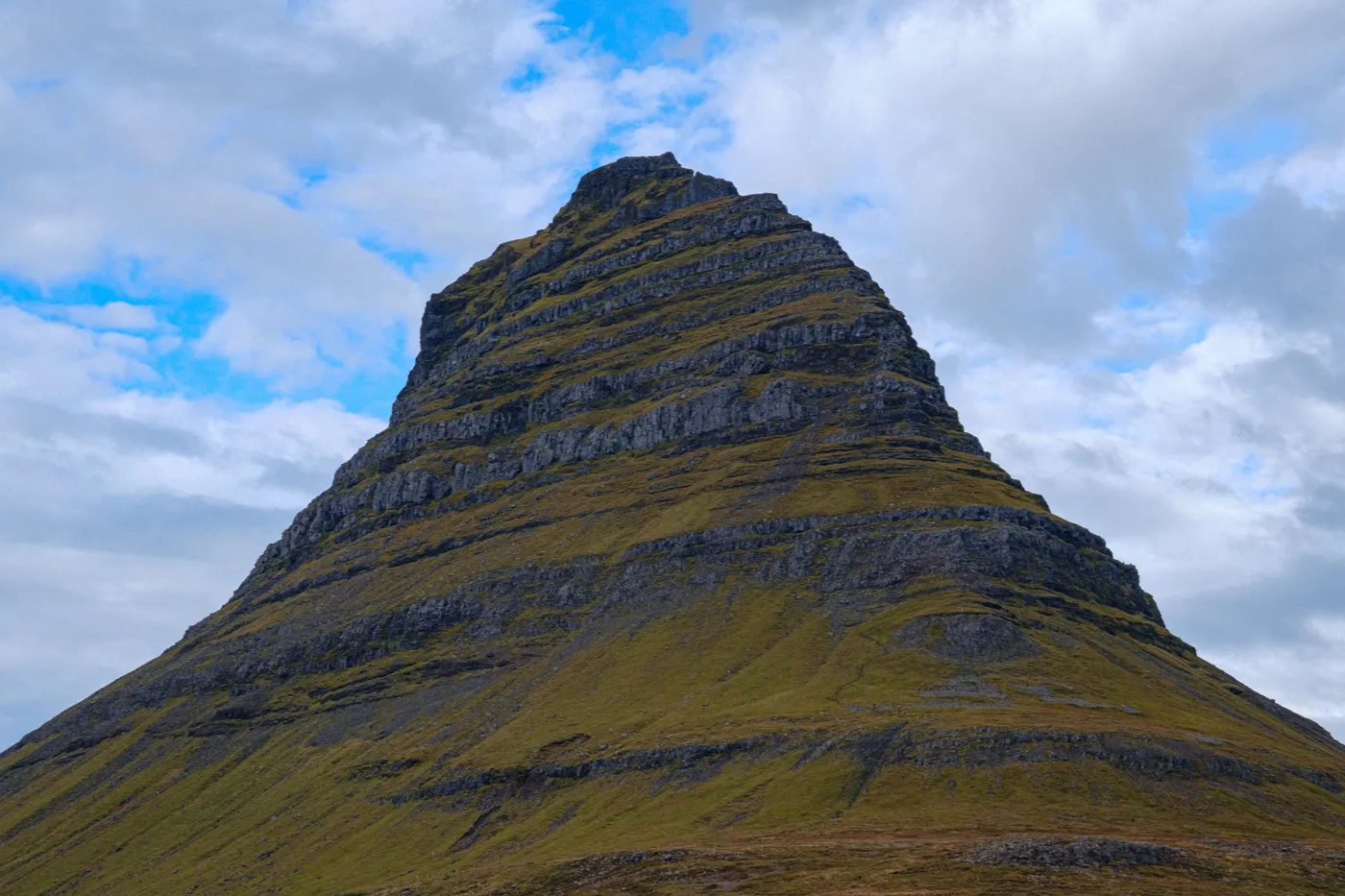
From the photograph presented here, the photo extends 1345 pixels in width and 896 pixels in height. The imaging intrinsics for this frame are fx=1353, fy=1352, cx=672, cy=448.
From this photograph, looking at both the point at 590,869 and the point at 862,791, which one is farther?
the point at 862,791

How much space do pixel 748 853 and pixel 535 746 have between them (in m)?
65.5

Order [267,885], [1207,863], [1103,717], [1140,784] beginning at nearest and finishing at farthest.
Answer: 1. [1207,863]
2. [1140,784]
3. [1103,717]
4. [267,885]

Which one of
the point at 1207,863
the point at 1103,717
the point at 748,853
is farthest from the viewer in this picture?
the point at 1103,717

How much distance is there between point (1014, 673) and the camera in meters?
192

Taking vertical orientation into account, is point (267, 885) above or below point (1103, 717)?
below

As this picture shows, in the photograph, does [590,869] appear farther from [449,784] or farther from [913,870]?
[449,784]

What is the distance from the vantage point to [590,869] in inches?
5773

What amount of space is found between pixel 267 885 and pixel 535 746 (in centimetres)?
4185

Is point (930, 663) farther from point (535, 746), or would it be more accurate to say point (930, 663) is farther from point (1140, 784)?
point (535, 746)

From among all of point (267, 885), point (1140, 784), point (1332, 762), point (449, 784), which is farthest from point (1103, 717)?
point (267, 885)

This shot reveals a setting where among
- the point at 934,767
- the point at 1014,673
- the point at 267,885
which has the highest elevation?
the point at 1014,673

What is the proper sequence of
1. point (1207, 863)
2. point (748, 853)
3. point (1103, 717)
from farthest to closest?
point (1103, 717), point (748, 853), point (1207, 863)

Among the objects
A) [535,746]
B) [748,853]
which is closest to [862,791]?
[748,853]

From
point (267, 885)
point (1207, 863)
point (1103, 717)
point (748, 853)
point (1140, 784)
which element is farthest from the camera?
point (267, 885)
